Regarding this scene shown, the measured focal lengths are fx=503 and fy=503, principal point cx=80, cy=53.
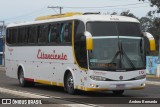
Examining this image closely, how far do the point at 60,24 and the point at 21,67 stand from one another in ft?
17.8

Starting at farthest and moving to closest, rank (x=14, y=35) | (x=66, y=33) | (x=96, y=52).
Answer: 1. (x=14, y=35)
2. (x=66, y=33)
3. (x=96, y=52)

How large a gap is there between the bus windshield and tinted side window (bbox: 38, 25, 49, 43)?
13.0 ft

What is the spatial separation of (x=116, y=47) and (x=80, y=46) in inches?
53.1

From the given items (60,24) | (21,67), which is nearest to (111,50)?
(60,24)

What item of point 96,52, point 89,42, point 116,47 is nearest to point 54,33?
point 96,52

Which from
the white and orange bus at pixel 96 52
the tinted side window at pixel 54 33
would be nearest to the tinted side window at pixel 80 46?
the white and orange bus at pixel 96 52

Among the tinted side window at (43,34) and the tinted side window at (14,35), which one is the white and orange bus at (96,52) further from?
the tinted side window at (14,35)

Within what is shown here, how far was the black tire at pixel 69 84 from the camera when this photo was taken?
19397 millimetres

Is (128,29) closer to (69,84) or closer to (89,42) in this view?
(89,42)

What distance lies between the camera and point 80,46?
18516mm

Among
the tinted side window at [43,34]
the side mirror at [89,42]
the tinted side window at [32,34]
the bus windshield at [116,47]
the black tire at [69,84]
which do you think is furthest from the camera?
the tinted side window at [32,34]

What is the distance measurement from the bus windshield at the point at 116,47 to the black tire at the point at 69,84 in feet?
5.82

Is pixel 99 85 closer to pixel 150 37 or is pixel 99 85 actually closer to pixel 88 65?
pixel 88 65

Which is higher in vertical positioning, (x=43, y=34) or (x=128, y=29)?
(x=128, y=29)
